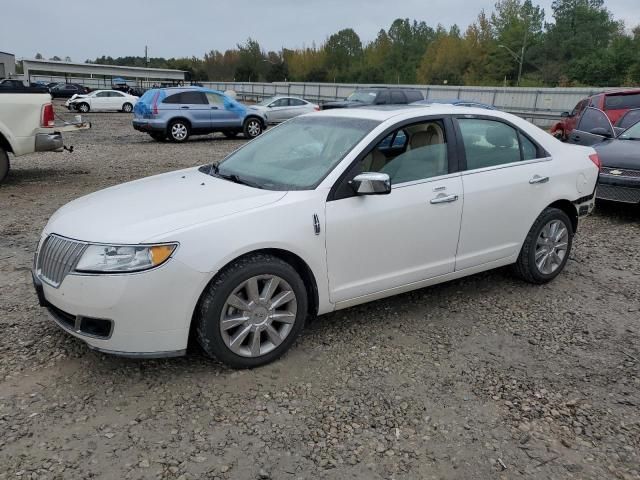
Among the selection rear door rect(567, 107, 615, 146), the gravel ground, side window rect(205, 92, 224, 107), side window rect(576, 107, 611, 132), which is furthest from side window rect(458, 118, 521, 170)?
side window rect(205, 92, 224, 107)

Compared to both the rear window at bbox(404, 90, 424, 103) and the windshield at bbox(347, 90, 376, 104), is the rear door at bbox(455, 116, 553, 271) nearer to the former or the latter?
the rear window at bbox(404, 90, 424, 103)

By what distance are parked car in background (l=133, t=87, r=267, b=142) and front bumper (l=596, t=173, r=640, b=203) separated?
40.5ft

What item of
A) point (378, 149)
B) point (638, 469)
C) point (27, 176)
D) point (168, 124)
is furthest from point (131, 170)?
A: point (638, 469)

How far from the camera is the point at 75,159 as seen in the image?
1245cm

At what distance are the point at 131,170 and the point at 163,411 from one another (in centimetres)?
884

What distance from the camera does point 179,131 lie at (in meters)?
16.6

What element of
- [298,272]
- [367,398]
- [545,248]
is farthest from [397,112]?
[367,398]

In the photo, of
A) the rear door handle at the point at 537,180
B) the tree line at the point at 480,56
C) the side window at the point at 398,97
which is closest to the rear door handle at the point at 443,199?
the rear door handle at the point at 537,180

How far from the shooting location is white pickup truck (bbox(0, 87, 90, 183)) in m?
8.41

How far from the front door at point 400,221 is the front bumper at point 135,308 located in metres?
0.97

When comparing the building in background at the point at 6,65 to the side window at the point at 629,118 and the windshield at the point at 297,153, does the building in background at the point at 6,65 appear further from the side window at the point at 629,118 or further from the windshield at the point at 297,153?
the side window at the point at 629,118

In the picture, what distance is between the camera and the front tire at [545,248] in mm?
4652

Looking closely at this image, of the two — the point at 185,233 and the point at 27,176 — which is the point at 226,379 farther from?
the point at 27,176

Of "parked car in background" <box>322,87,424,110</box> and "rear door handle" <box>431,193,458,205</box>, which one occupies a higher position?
"parked car in background" <box>322,87,424,110</box>
